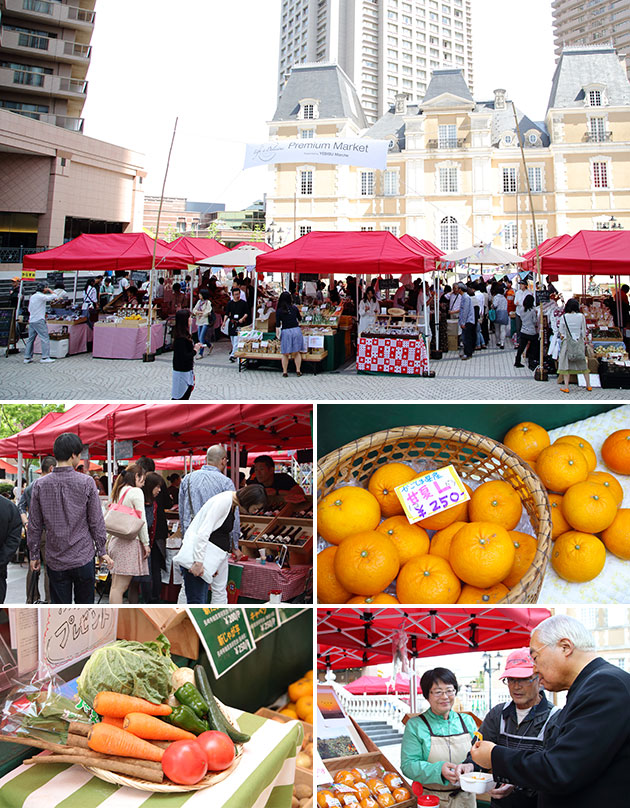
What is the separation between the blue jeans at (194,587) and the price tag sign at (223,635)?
316 mm

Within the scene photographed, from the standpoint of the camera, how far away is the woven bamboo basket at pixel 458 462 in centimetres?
314

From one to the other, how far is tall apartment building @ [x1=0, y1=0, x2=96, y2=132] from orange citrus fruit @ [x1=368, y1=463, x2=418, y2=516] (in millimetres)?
45157

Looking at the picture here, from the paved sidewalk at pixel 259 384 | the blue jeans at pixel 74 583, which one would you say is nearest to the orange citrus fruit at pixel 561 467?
the blue jeans at pixel 74 583

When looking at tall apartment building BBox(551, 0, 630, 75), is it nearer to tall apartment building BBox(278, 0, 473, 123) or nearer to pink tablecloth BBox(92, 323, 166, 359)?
tall apartment building BBox(278, 0, 473, 123)

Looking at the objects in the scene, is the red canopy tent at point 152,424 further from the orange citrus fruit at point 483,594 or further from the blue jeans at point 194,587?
the orange citrus fruit at point 483,594

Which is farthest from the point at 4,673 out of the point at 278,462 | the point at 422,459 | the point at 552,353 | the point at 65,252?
the point at 65,252

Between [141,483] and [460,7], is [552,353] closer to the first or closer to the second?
[141,483]

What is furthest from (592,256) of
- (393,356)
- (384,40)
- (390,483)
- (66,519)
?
(384,40)

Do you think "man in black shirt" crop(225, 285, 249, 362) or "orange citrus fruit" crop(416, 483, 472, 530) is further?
"man in black shirt" crop(225, 285, 249, 362)

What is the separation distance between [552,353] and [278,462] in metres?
6.82

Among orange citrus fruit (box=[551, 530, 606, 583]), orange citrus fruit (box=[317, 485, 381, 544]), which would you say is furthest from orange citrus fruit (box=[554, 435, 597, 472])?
orange citrus fruit (box=[317, 485, 381, 544])

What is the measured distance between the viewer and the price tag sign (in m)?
3.64

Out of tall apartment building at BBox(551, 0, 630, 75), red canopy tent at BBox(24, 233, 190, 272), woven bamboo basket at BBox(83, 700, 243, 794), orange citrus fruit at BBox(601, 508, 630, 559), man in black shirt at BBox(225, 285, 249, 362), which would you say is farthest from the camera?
tall apartment building at BBox(551, 0, 630, 75)

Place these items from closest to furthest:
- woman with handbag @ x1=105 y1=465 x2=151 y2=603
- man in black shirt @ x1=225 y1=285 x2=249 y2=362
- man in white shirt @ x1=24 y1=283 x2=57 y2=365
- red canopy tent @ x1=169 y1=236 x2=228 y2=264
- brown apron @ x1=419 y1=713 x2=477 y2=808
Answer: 1. brown apron @ x1=419 y1=713 x2=477 y2=808
2. woman with handbag @ x1=105 y1=465 x2=151 y2=603
3. man in white shirt @ x1=24 y1=283 x2=57 y2=365
4. man in black shirt @ x1=225 y1=285 x2=249 y2=362
5. red canopy tent @ x1=169 y1=236 x2=228 y2=264
